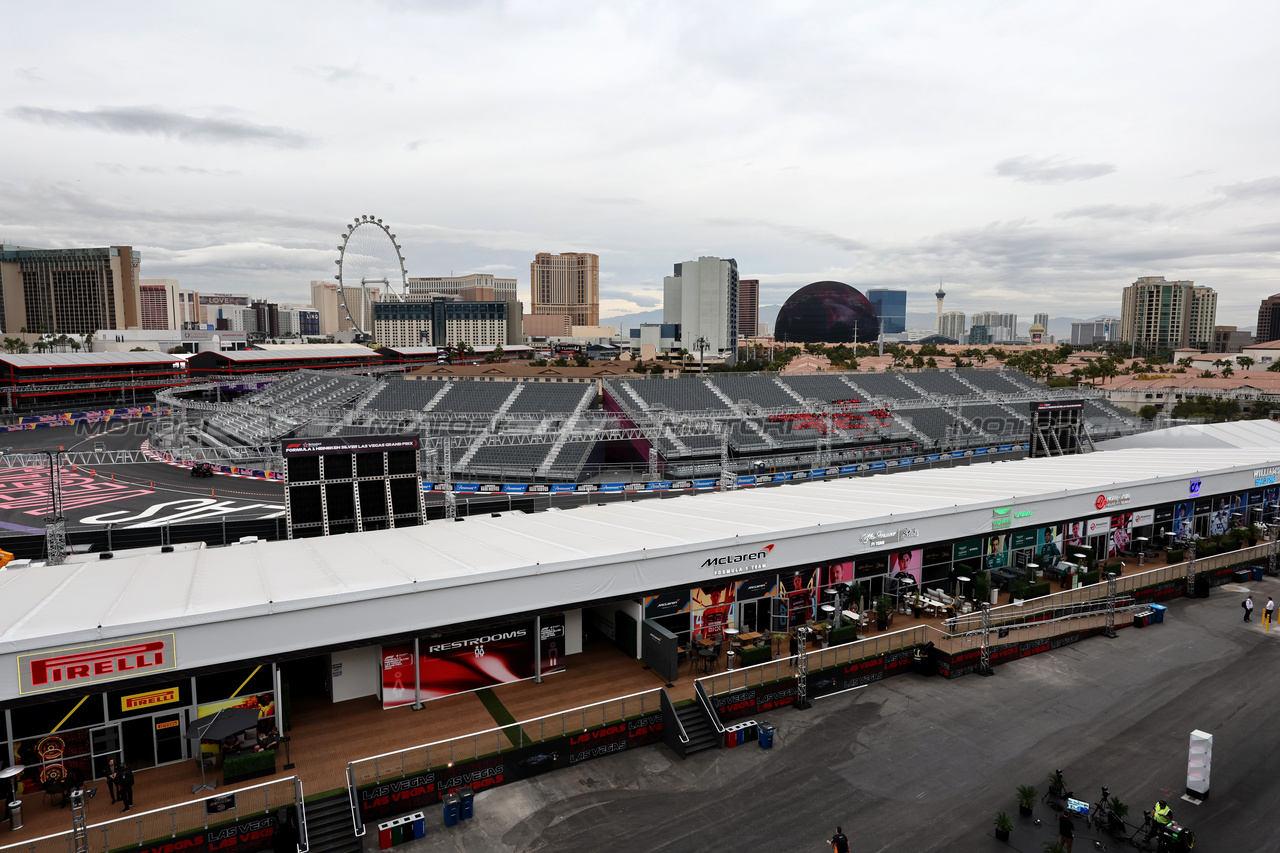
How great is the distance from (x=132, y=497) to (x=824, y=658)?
1995 inches

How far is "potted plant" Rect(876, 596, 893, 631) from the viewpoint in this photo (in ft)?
81.2

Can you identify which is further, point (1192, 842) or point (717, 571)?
point (717, 571)

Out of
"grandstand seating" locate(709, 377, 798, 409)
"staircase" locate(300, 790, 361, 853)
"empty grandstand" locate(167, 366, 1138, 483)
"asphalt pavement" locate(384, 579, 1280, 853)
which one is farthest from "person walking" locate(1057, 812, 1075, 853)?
"grandstand seating" locate(709, 377, 798, 409)

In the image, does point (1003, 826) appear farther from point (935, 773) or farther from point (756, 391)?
point (756, 391)

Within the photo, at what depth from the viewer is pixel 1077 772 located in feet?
57.8

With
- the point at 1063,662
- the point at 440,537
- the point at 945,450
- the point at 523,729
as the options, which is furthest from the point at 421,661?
the point at 945,450

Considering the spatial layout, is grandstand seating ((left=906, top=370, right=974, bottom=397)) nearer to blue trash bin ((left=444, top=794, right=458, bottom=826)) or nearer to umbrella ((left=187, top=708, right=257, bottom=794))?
blue trash bin ((left=444, top=794, right=458, bottom=826))

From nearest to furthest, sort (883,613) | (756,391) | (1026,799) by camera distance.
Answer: (1026,799), (883,613), (756,391)

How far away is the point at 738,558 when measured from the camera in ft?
77.3

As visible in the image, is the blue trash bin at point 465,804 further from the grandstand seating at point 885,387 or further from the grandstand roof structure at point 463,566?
the grandstand seating at point 885,387

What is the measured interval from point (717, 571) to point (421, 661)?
916 centimetres

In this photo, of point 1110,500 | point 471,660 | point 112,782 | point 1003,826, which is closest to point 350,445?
point 471,660

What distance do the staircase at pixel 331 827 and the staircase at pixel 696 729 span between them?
796 cm

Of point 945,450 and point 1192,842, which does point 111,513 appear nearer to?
point 1192,842
